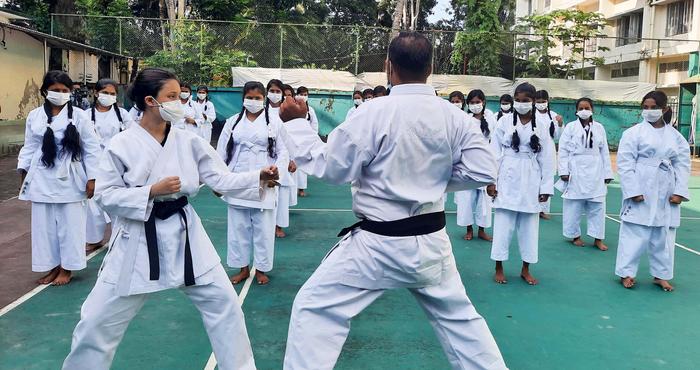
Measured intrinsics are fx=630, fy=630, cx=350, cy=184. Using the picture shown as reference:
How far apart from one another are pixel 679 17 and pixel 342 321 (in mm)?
27264

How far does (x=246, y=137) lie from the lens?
5766 mm

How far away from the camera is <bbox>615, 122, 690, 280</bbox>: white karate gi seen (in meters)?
5.54

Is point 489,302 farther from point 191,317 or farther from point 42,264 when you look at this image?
point 42,264

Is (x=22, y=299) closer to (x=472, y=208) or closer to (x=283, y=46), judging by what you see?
(x=472, y=208)

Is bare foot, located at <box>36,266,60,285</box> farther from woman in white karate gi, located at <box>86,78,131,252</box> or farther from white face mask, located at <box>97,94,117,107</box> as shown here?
white face mask, located at <box>97,94,117,107</box>

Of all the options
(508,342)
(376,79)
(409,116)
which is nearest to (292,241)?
(508,342)

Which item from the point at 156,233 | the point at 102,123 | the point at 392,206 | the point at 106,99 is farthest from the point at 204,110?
the point at 392,206

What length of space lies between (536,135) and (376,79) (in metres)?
13.2

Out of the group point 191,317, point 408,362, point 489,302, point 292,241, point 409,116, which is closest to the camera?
point 409,116

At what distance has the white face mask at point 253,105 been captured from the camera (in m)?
5.61

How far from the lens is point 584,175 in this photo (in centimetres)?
755

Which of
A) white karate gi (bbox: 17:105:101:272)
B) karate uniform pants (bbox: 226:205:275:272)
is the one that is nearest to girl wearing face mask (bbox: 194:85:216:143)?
white karate gi (bbox: 17:105:101:272)

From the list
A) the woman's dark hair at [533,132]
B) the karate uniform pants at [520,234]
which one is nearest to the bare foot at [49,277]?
the karate uniform pants at [520,234]

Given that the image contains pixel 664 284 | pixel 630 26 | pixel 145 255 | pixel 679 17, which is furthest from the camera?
pixel 630 26
